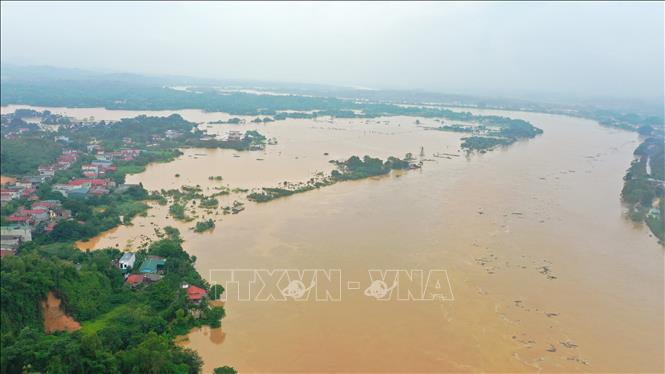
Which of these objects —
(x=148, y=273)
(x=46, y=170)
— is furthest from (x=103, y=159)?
(x=148, y=273)

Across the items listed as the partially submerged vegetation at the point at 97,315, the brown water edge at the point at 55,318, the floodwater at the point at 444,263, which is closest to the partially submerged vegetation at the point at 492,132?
the floodwater at the point at 444,263

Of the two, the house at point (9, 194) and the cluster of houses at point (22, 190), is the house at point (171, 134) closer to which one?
the cluster of houses at point (22, 190)

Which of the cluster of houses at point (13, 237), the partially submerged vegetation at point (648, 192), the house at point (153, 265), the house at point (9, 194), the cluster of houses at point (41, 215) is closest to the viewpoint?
the house at point (153, 265)

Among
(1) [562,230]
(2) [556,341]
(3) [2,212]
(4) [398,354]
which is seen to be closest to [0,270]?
(3) [2,212]

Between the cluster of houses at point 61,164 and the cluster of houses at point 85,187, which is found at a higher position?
the cluster of houses at point 61,164

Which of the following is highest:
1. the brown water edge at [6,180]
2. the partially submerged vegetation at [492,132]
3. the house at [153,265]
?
the partially submerged vegetation at [492,132]

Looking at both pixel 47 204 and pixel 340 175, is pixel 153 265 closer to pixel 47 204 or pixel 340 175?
pixel 47 204
